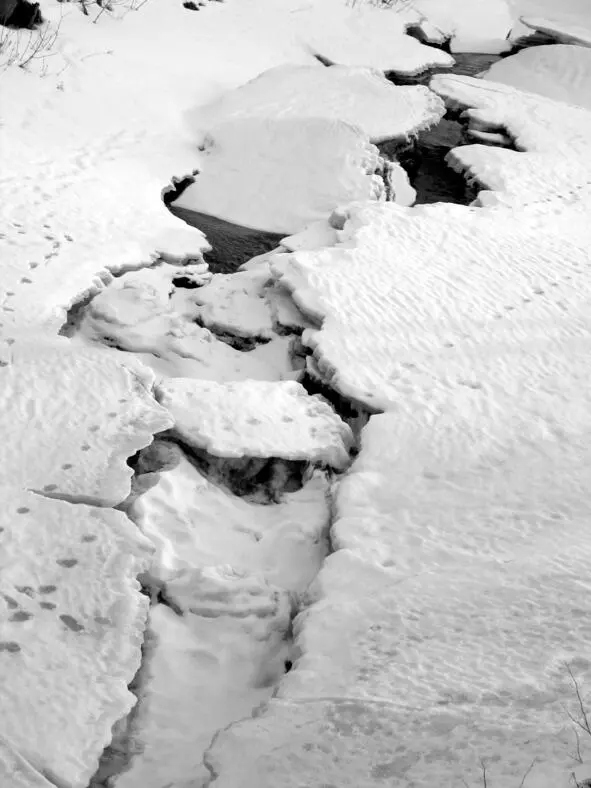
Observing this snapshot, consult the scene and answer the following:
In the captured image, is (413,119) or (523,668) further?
(413,119)

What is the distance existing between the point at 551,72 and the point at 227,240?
19.1ft

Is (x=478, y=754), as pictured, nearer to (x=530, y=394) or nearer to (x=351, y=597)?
(x=351, y=597)

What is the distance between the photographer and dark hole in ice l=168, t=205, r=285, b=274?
5367 mm

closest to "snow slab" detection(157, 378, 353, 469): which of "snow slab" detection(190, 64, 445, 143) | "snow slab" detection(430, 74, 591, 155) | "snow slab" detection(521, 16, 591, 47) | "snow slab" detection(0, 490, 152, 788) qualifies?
"snow slab" detection(0, 490, 152, 788)

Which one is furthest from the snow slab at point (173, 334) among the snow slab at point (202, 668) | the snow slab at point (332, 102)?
the snow slab at point (332, 102)

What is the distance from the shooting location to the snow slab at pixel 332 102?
7.02 meters

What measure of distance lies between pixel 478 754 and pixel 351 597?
821 millimetres

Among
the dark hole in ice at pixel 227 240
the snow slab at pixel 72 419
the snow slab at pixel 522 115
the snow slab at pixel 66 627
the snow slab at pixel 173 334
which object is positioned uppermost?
the snow slab at pixel 522 115

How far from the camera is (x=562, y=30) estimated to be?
425 inches

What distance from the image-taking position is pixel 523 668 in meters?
2.29

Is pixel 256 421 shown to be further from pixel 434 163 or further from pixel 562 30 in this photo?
pixel 562 30

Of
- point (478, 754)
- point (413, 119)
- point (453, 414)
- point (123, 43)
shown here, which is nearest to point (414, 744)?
point (478, 754)

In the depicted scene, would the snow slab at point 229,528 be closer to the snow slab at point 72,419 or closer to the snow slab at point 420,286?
the snow slab at point 72,419

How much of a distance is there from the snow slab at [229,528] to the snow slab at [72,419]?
177mm
